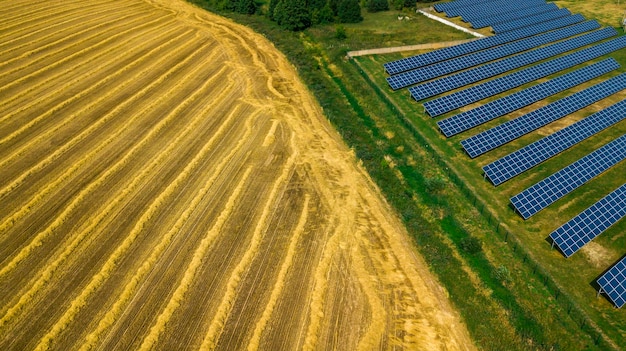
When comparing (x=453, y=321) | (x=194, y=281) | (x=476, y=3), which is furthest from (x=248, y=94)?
(x=476, y=3)

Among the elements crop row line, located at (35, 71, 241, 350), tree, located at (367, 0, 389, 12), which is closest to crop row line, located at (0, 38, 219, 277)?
crop row line, located at (35, 71, 241, 350)

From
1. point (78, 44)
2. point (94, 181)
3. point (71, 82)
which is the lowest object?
point (94, 181)

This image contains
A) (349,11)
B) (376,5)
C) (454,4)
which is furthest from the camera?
(376,5)

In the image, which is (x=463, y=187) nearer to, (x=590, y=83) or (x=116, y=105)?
(x=590, y=83)

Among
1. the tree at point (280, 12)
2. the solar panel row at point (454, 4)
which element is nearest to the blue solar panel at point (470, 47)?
the solar panel row at point (454, 4)

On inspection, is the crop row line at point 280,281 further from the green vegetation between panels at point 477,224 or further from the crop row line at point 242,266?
the green vegetation between panels at point 477,224

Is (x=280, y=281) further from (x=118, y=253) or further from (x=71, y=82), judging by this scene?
(x=71, y=82)

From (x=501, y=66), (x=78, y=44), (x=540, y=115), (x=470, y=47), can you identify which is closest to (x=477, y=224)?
(x=540, y=115)
